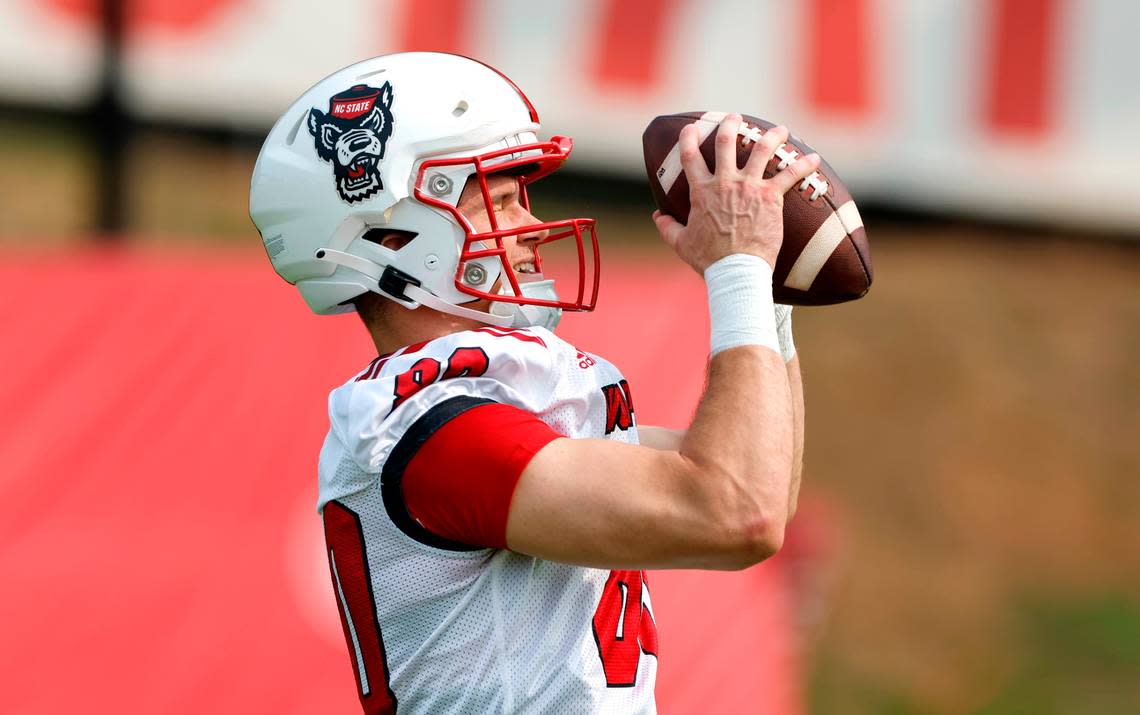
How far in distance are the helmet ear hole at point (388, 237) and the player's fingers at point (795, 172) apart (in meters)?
0.62

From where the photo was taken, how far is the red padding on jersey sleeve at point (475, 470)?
184 centimetres

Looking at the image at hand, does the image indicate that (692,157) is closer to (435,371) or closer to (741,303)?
(741,303)

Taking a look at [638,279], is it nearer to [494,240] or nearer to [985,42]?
[494,240]

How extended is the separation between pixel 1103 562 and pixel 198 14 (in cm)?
739

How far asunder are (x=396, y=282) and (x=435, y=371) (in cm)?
29

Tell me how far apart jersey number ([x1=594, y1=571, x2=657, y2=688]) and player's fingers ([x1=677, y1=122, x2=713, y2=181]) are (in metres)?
0.64

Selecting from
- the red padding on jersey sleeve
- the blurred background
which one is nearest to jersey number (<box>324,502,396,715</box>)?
the red padding on jersey sleeve

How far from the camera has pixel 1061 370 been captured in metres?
10.6

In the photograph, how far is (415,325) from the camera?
2.26 meters

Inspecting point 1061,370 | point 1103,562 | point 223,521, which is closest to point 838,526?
point 1103,562

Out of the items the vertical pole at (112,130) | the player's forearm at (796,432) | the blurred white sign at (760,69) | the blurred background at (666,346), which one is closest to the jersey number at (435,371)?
the player's forearm at (796,432)

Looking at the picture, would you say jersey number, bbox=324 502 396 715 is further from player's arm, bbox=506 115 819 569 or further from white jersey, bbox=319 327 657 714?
player's arm, bbox=506 115 819 569

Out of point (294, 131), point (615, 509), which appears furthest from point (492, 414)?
point (294, 131)

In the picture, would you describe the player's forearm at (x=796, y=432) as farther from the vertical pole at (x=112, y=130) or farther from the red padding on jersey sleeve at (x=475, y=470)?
the vertical pole at (x=112, y=130)
